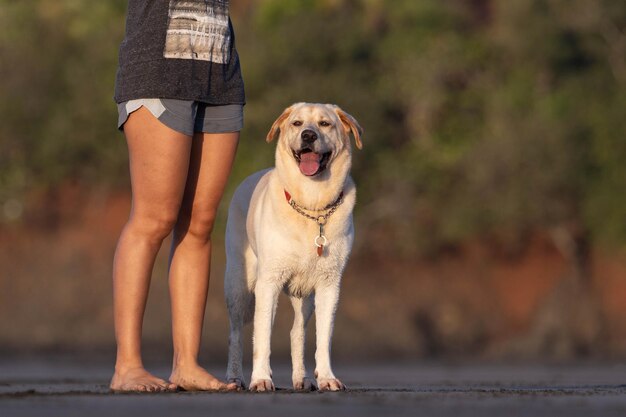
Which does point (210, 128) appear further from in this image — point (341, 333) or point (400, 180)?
point (400, 180)

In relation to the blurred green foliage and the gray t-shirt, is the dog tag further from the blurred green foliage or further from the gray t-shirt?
the blurred green foliage

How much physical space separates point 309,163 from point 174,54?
1.05 m

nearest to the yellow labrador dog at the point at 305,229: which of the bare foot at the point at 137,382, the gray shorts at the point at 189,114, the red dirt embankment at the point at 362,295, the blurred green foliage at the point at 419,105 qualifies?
the gray shorts at the point at 189,114

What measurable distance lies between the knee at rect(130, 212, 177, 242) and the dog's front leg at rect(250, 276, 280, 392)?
0.77 m

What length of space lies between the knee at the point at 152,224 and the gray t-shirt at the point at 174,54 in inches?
23.6

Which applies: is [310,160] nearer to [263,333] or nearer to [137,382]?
[263,333]

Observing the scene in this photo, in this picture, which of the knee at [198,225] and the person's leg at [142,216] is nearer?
the person's leg at [142,216]

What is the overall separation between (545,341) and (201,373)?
47.9 ft

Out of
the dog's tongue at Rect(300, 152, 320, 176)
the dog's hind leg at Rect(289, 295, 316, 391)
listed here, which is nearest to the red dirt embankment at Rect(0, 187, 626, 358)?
the dog's hind leg at Rect(289, 295, 316, 391)

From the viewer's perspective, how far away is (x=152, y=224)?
6.93 meters

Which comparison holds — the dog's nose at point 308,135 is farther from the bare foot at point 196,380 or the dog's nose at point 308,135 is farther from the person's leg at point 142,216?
the bare foot at point 196,380

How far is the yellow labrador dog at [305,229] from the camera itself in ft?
24.3

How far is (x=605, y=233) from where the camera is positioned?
22500mm

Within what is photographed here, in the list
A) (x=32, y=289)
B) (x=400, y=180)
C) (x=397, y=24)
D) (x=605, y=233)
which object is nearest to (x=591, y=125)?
(x=605, y=233)
